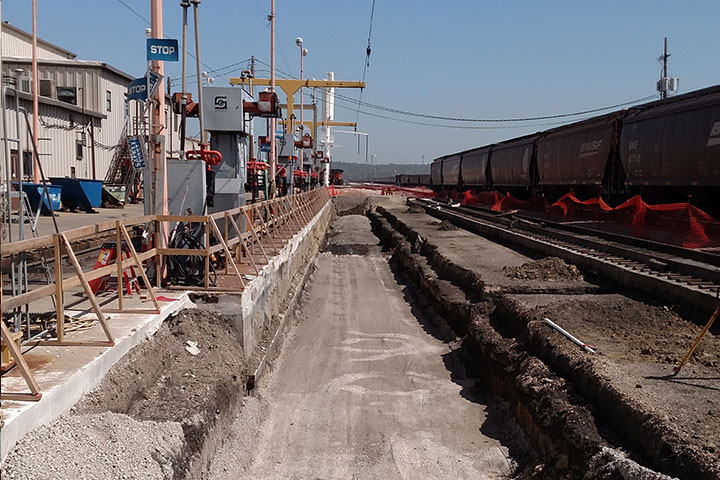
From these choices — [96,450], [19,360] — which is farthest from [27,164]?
[96,450]

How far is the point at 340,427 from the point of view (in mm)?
→ 7973

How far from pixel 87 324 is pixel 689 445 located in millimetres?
5421

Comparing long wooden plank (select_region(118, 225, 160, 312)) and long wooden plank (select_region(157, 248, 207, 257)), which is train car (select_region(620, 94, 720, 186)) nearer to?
long wooden plank (select_region(157, 248, 207, 257))

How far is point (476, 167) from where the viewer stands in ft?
137

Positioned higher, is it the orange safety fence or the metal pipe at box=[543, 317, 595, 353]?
the orange safety fence

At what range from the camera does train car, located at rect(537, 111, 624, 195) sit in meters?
21.7

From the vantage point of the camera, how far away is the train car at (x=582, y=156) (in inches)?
855

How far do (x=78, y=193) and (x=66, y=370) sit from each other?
2319 centimetres

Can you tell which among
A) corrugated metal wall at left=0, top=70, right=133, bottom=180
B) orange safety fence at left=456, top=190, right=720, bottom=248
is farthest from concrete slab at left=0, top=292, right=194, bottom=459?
corrugated metal wall at left=0, top=70, right=133, bottom=180

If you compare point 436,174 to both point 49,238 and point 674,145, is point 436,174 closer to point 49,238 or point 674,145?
point 674,145

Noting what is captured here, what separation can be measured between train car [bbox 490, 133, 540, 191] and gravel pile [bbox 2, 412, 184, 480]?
2770 centimetres

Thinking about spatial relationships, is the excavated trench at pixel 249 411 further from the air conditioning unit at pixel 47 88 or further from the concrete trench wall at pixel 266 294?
the air conditioning unit at pixel 47 88

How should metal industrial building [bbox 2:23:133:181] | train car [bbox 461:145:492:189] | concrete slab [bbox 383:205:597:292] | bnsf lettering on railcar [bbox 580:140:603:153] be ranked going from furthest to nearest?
train car [bbox 461:145:492:189] → metal industrial building [bbox 2:23:133:181] → bnsf lettering on railcar [bbox 580:140:603:153] → concrete slab [bbox 383:205:597:292]

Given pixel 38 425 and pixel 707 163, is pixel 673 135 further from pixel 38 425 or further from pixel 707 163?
pixel 38 425
